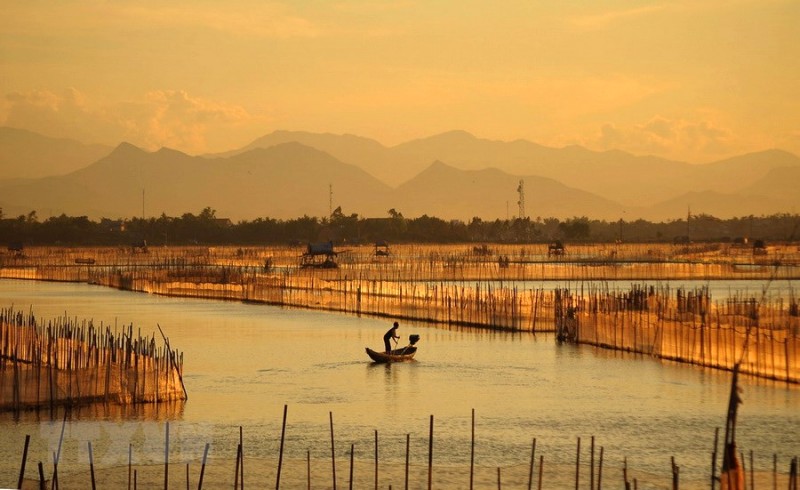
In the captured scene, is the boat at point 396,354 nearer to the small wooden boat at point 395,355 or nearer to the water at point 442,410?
the small wooden boat at point 395,355

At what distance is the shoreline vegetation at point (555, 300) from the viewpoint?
26.8 m

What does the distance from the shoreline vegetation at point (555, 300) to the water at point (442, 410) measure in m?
0.69

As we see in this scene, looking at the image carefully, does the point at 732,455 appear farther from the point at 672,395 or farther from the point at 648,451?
the point at 672,395

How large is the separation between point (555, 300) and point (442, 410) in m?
14.8

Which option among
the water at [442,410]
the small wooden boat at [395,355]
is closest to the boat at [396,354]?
the small wooden boat at [395,355]

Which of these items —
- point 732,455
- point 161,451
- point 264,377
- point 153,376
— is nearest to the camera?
point 732,455

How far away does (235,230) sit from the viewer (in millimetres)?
163625

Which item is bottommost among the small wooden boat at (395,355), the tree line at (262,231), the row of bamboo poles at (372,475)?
the row of bamboo poles at (372,475)

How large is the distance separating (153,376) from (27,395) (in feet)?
8.65

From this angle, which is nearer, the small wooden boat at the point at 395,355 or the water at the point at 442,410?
the water at the point at 442,410

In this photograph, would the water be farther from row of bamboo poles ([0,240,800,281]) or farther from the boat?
row of bamboo poles ([0,240,800,281])

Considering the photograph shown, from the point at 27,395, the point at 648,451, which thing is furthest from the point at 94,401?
the point at 648,451

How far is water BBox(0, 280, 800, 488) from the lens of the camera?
20.2 metres

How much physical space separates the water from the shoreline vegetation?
685 mm
